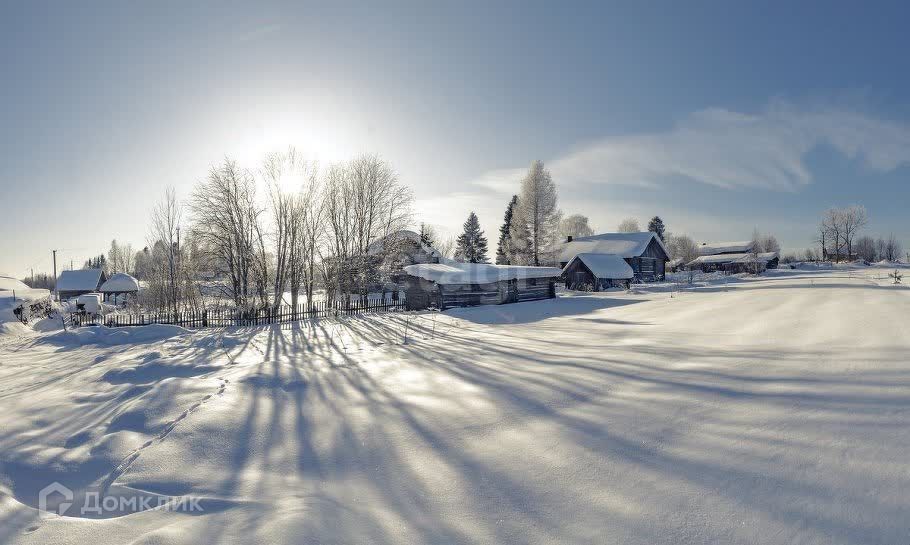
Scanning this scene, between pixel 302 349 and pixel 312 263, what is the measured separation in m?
18.4

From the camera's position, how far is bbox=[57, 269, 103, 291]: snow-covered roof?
6145cm

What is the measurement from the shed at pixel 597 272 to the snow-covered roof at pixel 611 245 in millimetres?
3001

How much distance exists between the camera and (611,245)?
45938mm

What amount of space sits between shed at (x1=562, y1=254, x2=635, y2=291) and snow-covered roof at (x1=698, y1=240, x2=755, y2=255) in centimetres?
4970

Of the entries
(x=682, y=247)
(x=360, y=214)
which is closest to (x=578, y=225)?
(x=682, y=247)

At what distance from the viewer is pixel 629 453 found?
4.09 meters

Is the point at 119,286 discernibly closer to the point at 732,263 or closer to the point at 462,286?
the point at 462,286

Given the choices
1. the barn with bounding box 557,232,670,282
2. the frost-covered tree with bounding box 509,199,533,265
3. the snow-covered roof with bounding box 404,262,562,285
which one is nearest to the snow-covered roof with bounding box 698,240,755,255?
the barn with bounding box 557,232,670,282

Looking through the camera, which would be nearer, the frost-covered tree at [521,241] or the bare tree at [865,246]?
the frost-covered tree at [521,241]

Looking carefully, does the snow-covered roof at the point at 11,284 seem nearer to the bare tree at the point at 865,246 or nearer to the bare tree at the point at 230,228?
the bare tree at the point at 230,228

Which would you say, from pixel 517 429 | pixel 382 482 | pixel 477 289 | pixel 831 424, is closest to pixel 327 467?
pixel 382 482

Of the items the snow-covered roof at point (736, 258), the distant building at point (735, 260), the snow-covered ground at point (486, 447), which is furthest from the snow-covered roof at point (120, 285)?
the snow-covered roof at point (736, 258)

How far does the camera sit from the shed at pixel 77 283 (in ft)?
201

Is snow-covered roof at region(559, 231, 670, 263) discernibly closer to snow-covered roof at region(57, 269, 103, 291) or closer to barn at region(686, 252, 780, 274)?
barn at region(686, 252, 780, 274)
